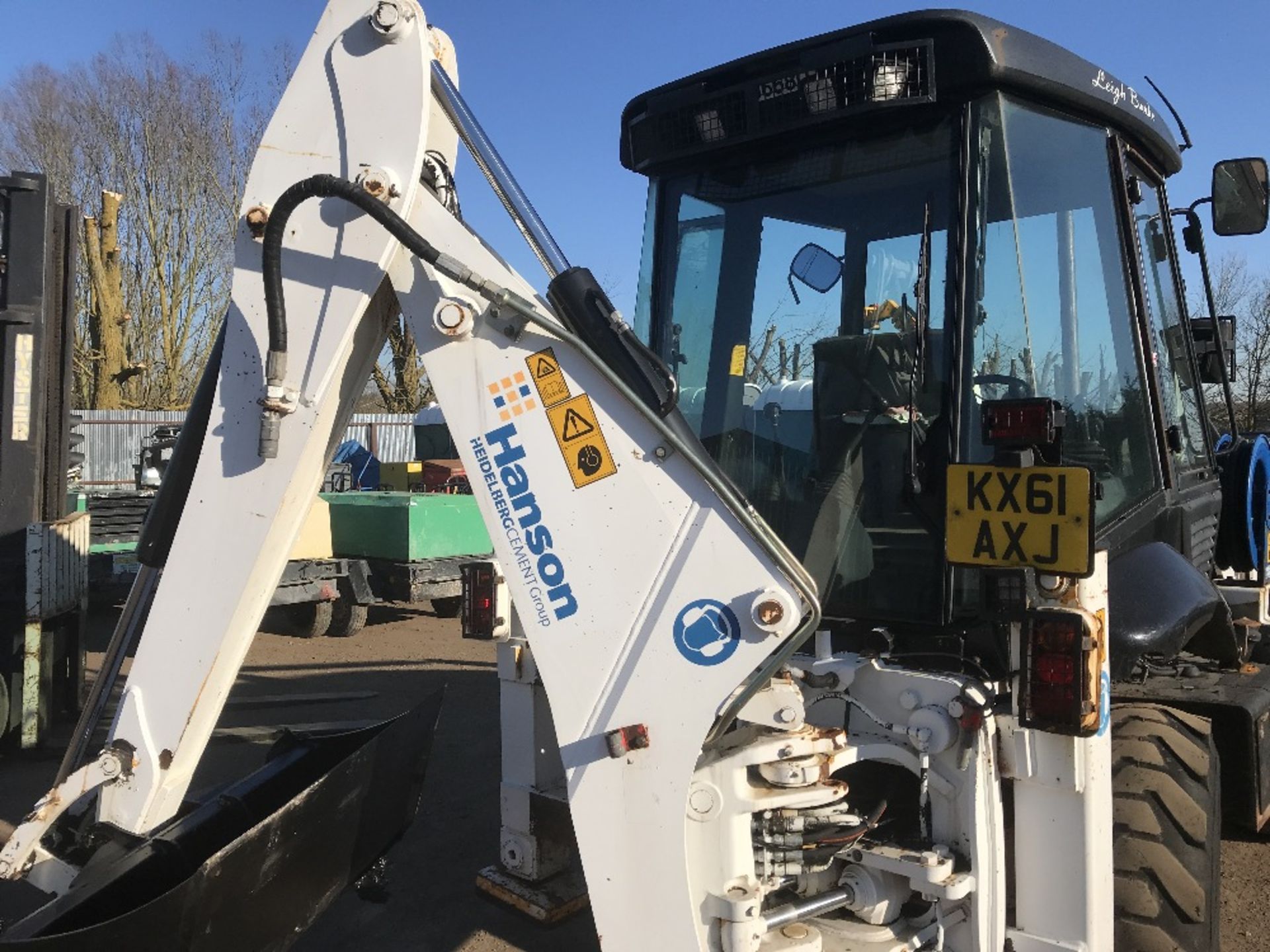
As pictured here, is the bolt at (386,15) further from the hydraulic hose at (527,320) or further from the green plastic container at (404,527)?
the green plastic container at (404,527)

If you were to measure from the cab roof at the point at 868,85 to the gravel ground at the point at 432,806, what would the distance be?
2.49 metres

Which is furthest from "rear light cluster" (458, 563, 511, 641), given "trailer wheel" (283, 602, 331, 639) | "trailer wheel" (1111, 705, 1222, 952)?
"trailer wheel" (283, 602, 331, 639)

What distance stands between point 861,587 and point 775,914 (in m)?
0.96

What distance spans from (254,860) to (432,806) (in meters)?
2.65

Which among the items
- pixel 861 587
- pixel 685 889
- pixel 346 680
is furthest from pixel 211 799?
pixel 346 680

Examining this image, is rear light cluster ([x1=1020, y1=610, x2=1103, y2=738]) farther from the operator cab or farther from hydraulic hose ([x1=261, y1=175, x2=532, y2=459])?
hydraulic hose ([x1=261, y1=175, x2=532, y2=459])

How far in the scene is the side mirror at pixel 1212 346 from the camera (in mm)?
4211

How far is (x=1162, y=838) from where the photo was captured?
277 cm

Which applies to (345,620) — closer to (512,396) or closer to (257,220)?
(257,220)

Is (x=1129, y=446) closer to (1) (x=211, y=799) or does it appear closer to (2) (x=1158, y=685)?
(2) (x=1158, y=685)

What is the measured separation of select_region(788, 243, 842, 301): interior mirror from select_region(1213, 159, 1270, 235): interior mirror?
180cm

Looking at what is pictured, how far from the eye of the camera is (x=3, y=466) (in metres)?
6.18

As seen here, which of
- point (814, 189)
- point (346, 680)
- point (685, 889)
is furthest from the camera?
point (346, 680)

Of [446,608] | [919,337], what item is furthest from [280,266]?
[446,608]
